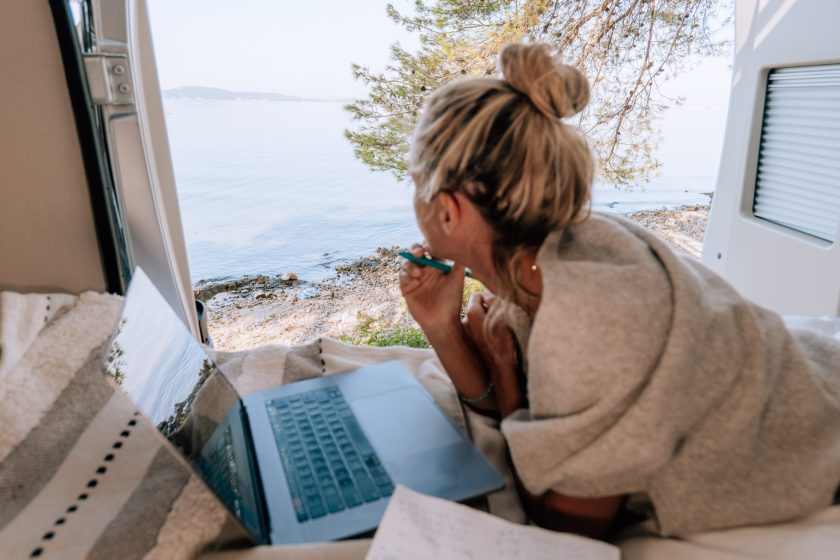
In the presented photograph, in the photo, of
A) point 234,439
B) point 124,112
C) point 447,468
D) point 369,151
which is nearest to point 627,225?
point 447,468

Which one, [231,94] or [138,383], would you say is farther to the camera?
[231,94]

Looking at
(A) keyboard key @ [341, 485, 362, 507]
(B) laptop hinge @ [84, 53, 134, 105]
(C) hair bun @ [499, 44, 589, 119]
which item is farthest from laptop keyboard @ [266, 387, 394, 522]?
(B) laptop hinge @ [84, 53, 134, 105]

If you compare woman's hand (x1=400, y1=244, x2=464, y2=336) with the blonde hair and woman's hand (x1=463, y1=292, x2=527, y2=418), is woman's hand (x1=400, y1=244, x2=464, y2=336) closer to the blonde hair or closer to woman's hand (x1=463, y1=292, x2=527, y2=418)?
woman's hand (x1=463, y1=292, x2=527, y2=418)

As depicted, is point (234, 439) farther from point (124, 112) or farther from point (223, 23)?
point (223, 23)

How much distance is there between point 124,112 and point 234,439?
89 centimetres

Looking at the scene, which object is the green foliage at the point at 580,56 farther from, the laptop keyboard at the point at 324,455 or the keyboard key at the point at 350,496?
the keyboard key at the point at 350,496

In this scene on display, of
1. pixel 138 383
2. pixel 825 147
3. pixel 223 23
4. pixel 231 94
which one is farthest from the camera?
pixel 231 94

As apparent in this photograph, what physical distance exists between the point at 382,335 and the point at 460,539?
1.91m

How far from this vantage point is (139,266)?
1.35 metres

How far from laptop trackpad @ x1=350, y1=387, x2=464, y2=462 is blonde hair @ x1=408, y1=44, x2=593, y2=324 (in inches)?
14.5

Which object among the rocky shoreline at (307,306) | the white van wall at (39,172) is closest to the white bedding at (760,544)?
the white van wall at (39,172)

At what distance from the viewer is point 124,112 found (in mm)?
1294

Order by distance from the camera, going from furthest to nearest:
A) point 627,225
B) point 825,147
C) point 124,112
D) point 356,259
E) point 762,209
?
point 356,259
point 762,209
point 825,147
point 124,112
point 627,225

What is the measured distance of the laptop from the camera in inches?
27.1
